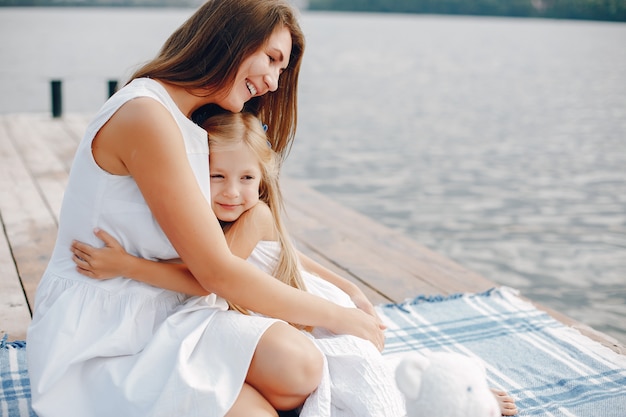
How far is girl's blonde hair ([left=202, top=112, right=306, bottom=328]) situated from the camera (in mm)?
1770

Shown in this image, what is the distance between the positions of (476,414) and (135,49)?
72.0 ft

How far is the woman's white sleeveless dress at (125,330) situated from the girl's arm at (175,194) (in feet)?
0.11

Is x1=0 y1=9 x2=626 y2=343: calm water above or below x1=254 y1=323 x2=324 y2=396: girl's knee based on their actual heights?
below

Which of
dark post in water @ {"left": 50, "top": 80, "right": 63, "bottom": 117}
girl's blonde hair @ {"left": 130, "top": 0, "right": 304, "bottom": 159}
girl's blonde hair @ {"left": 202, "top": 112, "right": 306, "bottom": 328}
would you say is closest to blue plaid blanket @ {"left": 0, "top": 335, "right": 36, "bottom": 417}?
girl's blonde hair @ {"left": 202, "top": 112, "right": 306, "bottom": 328}

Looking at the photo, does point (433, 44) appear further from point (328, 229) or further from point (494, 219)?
point (328, 229)

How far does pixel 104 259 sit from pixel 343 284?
73 cm

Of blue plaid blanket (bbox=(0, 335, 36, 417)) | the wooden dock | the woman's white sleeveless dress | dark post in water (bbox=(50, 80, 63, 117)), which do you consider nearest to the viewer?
the woman's white sleeveless dress

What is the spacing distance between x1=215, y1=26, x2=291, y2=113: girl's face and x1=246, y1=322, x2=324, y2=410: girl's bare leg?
1.74ft

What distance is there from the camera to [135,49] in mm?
21938

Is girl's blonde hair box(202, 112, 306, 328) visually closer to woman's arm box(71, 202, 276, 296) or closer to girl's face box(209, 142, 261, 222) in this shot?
girl's face box(209, 142, 261, 222)

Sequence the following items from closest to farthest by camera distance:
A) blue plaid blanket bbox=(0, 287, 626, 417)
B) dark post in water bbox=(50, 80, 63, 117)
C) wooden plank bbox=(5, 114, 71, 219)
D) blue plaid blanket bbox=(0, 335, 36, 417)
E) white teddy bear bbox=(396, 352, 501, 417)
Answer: white teddy bear bbox=(396, 352, 501, 417) < blue plaid blanket bbox=(0, 335, 36, 417) < blue plaid blanket bbox=(0, 287, 626, 417) < wooden plank bbox=(5, 114, 71, 219) < dark post in water bbox=(50, 80, 63, 117)

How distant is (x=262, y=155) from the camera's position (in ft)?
5.99

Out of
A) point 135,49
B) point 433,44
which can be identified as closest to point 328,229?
point 135,49

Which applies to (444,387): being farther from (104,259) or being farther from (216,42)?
(216,42)
